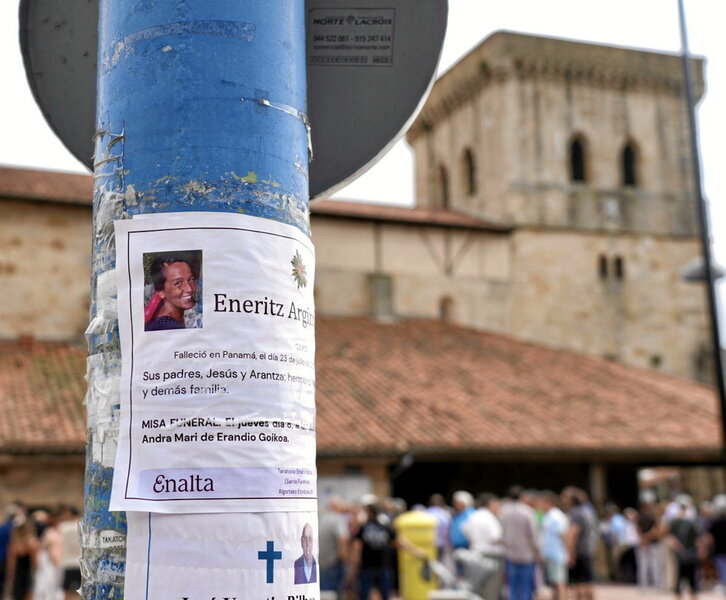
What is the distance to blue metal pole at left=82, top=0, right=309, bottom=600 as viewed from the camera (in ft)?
8.34

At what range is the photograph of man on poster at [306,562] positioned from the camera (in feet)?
8.27

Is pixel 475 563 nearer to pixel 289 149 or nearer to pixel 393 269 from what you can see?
pixel 289 149

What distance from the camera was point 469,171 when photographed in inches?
1405

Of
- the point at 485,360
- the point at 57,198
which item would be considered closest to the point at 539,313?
the point at 485,360

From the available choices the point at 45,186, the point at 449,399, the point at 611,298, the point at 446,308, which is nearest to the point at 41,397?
the point at 45,186

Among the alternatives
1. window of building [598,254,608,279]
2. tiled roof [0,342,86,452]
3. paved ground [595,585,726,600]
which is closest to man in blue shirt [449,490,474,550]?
paved ground [595,585,726,600]

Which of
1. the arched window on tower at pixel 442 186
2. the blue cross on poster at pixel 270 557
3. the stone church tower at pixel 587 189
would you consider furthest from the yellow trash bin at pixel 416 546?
the arched window on tower at pixel 442 186

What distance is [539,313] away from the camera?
32.3 metres

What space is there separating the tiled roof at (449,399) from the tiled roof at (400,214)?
127 inches

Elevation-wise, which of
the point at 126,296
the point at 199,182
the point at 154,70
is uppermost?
the point at 154,70

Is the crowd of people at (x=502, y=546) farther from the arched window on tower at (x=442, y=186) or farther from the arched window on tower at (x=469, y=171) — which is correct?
the arched window on tower at (x=442, y=186)

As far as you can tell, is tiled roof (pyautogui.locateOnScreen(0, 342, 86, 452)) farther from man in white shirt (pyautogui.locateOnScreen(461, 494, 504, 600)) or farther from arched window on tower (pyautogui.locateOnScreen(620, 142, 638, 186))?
arched window on tower (pyautogui.locateOnScreen(620, 142, 638, 186))

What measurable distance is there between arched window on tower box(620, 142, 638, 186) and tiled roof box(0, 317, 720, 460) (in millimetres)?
7667

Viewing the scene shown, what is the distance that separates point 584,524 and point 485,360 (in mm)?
13111
